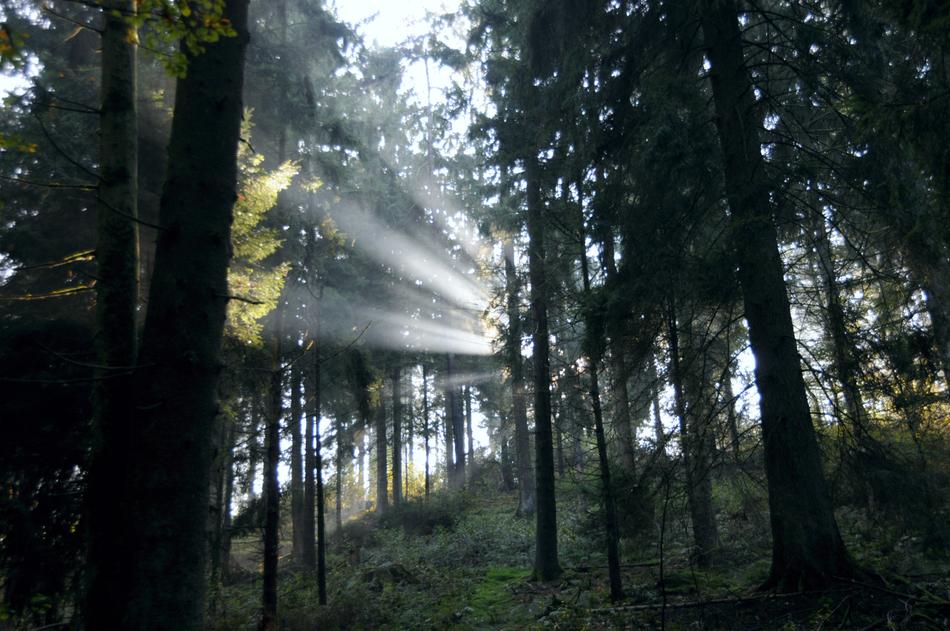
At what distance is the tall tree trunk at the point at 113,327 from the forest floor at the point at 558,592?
143 inches

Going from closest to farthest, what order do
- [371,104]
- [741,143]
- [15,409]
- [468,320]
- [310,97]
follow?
[15,409] → [741,143] → [310,97] → [468,320] → [371,104]

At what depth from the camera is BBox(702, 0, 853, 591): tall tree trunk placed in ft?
19.1

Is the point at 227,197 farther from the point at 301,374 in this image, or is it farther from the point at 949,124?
the point at 301,374

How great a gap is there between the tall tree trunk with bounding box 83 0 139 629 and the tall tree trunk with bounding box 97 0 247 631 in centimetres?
2

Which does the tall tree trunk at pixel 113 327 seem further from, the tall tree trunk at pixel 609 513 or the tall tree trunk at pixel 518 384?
the tall tree trunk at pixel 518 384

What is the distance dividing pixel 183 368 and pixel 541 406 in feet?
33.1

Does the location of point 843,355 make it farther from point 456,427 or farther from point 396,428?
point 456,427

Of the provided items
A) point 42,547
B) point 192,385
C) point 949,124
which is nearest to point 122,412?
point 192,385

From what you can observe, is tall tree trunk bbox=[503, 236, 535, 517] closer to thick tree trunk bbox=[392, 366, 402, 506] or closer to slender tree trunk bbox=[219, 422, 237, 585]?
thick tree trunk bbox=[392, 366, 402, 506]

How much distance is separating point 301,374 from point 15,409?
24.1 ft

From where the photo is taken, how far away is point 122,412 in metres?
2.54

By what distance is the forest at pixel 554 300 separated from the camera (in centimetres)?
265

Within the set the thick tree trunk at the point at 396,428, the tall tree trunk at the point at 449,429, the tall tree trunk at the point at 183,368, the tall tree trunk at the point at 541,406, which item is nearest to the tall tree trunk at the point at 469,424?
the tall tree trunk at the point at 449,429

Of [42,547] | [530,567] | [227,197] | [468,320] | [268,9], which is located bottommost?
[530,567]
